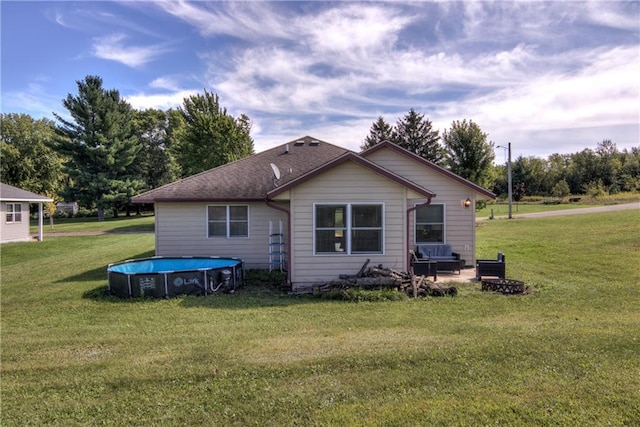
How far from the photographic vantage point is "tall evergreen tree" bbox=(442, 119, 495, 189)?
25.1m

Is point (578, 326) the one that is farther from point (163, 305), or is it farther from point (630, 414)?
point (163, 305)

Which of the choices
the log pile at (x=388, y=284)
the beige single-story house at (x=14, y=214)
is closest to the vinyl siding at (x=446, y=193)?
the log pile at (x=388, y=284)

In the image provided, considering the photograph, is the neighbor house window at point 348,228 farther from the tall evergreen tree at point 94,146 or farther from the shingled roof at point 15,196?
the tall evergreen tree at point 94,146

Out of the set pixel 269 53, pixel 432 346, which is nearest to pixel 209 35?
pixel 269 53

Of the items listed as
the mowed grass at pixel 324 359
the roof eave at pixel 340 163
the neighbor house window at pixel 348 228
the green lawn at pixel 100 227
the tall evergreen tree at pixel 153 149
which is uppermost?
the tall evergreen tree at pixel 153 149

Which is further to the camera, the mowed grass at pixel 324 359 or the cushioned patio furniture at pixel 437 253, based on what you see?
the cushioned patio furniture at pixel 437 253

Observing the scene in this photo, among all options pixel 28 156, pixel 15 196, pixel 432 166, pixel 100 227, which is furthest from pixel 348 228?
pixel 28 156

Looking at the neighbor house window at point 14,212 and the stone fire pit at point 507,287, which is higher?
the neighbor house window at point 14,212

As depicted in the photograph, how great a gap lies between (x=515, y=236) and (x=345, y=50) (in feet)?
45.1

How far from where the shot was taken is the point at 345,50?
13.5 metres

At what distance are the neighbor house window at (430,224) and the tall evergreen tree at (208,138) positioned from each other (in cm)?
2063

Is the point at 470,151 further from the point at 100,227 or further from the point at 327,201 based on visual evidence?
the point at 100,227

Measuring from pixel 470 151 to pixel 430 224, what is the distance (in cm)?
1499

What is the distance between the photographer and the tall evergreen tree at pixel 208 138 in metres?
29.7
